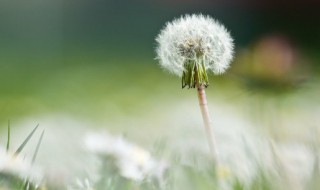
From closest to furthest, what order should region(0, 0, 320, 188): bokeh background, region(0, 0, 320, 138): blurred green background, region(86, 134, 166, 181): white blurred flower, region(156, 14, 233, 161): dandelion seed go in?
region(86, 134, 166, 181): white blurred flower, region(156, 14, 233, 161): dandelion seed, region(0, 0, 320, 188): bokeh background, region(0, 0, 320, 138): blurred green background

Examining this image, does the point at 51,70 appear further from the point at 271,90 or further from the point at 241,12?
the point at 271,90

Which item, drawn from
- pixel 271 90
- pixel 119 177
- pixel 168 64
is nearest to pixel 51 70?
pixel 271 90

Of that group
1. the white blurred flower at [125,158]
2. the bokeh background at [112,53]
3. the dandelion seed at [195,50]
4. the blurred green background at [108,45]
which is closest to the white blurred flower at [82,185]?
the white blurred flower at [125,158]

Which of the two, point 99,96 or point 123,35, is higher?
point 123,35

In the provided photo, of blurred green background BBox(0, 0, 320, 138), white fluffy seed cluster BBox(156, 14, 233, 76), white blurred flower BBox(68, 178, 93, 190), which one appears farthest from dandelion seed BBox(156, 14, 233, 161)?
blurred green background BBox(0, 0, 320, 138)

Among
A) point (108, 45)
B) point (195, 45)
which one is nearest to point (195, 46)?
point (195, 45)

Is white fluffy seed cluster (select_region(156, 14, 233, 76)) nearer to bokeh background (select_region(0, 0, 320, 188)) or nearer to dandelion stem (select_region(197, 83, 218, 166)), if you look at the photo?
dandelion stem (select_region(197, 83, 218, 166))

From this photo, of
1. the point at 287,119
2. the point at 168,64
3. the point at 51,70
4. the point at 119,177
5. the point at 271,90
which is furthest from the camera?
the point at 51,70
